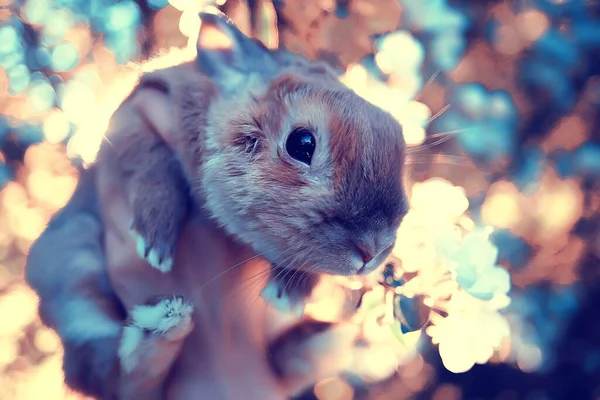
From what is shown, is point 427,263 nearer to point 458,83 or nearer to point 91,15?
point 458,83

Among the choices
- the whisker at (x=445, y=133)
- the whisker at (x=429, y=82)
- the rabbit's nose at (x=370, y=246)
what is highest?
the whisker at (x=429, y=82)

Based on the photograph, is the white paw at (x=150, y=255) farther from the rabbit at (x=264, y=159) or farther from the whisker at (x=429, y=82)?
the whisker at (x=429, y=82)

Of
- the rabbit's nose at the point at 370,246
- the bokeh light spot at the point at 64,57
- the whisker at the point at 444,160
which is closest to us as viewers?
the rabbit's nose at the point at 370,246

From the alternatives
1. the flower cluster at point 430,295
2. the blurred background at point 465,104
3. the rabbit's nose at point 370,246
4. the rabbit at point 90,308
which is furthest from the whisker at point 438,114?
the rabbit at point 90,308

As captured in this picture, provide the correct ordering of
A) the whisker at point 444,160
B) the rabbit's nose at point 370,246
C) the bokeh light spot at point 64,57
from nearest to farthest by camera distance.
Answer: the rabbit's nose at point 370,246 → the bokeh light spot at point 64,57 → the whisker at point 444,160

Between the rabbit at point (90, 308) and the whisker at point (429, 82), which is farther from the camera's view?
the whisker at point (429, 82)

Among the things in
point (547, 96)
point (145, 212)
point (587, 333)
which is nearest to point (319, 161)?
point (145, 212)

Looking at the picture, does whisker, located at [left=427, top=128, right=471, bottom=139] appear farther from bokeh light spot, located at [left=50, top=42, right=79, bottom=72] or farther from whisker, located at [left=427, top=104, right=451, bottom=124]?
bokeh light spot, located at [left=50, top=42, right=79, bottom=72]

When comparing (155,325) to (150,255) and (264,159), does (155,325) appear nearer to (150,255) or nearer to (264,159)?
(150,255)
